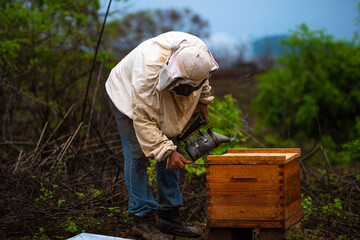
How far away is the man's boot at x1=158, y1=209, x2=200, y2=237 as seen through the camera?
4133mm

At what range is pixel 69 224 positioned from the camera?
4.30 metres

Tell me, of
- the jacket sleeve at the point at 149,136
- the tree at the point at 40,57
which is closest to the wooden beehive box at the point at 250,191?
the jacket sleeve at the point at 149,136

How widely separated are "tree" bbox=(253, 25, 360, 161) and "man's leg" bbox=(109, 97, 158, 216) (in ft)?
20.1

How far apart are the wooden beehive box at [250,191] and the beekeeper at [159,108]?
339 millimetres

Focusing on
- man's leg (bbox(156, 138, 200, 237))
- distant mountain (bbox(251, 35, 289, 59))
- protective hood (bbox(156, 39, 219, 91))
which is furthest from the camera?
distant mountain (bbox(251, 35, 289, 59))

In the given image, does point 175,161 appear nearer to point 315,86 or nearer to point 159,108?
point 159,108

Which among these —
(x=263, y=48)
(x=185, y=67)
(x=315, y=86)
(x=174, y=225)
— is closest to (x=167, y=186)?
(x=174, y=225)

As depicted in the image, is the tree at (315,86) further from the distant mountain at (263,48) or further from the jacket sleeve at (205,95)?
the distant mountain at (263,48)

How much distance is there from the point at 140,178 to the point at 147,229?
48 cm

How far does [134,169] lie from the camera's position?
158 inches

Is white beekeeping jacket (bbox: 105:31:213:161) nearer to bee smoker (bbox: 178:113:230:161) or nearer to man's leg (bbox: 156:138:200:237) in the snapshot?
bee smoker (bbox: 178:113:230:161)

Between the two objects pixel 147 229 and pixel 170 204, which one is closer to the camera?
pixel 147 229

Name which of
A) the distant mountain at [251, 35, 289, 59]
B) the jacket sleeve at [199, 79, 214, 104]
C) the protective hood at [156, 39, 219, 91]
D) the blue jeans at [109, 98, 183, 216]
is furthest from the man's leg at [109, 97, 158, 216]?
the distant mountain at [251, 35, 289, 59]

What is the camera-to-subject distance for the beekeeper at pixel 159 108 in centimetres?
346
